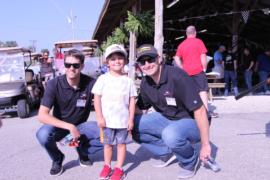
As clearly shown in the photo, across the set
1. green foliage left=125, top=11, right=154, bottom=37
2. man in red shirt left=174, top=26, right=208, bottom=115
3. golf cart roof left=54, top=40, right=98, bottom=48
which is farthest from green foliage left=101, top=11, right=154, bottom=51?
man in red shirt left=174, top=26, right=208, bottom=115

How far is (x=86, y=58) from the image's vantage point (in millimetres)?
10789

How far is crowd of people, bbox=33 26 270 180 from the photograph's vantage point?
419 centimetres

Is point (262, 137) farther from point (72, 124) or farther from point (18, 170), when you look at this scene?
point (18, 170)

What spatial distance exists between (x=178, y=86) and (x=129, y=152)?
1.60 meters

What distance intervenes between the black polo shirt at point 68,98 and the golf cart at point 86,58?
520 cm

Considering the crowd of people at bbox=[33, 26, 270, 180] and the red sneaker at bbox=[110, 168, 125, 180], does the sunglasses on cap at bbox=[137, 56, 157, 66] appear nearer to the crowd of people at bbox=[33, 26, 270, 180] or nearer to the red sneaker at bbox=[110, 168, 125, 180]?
the crowd of people at bbox=[33, 26, 270, 180]

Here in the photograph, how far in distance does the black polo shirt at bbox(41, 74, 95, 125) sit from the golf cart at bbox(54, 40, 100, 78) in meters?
5.20

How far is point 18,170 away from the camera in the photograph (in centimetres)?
488

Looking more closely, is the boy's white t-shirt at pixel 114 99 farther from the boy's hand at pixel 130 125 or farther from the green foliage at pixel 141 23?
the green foliage at pixel 141 23

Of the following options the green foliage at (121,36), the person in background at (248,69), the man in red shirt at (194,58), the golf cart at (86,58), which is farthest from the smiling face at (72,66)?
the green foliage at (121,36)

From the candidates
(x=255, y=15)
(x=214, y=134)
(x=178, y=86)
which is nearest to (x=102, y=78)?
(x=178, y=86)

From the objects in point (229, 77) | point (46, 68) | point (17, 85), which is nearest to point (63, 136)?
point (17, 85)

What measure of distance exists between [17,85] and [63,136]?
5.66 metres

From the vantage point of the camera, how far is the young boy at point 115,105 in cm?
424
